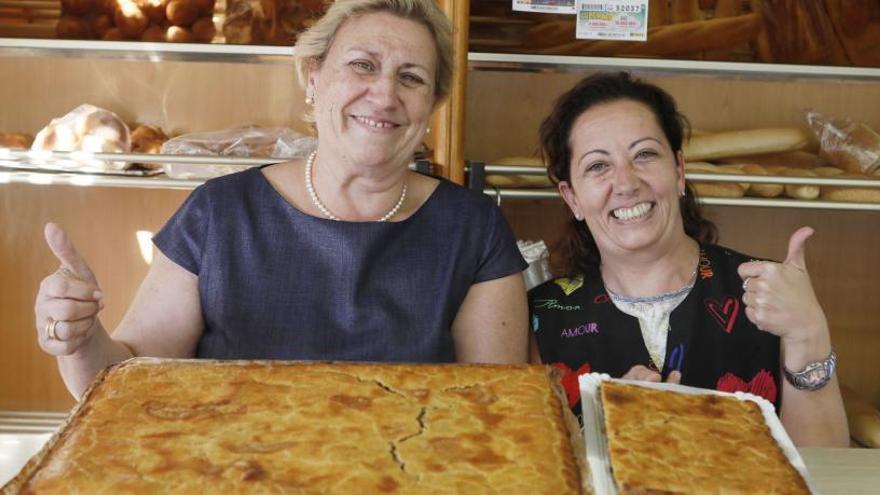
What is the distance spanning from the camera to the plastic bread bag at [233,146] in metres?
2.23

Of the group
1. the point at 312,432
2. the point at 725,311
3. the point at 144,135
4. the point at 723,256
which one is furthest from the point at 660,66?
the point at 312,432

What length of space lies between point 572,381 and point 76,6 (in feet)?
5.64

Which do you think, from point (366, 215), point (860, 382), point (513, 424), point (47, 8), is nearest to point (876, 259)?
point (860, 382)

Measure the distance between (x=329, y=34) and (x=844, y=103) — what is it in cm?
162

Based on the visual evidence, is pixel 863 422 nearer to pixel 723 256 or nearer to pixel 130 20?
pixel 723 256

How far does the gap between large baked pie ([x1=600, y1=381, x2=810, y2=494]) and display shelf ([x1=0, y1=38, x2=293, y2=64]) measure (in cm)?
179

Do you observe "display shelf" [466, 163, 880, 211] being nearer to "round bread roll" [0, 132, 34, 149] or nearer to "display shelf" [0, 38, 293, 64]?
"display shelf" [0, 38, 293, 64]

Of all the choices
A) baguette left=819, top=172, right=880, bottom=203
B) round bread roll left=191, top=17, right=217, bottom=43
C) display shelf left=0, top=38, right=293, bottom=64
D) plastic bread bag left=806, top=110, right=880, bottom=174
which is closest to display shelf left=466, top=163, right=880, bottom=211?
baguette left=819, top=172, right=880, bottom=203

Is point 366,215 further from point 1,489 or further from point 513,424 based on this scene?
point 1,489

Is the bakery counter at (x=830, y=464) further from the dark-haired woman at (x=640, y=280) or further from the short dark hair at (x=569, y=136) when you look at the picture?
the short dark hair at (x=569, y=136)

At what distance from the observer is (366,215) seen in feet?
5.20

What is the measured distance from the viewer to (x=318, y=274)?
1515 millimetres

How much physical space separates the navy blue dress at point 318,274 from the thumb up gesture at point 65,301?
31 cm

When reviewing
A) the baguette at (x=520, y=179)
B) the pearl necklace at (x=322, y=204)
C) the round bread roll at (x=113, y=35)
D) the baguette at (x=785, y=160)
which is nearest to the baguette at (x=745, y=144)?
the baguette at (x=785, y=160)
